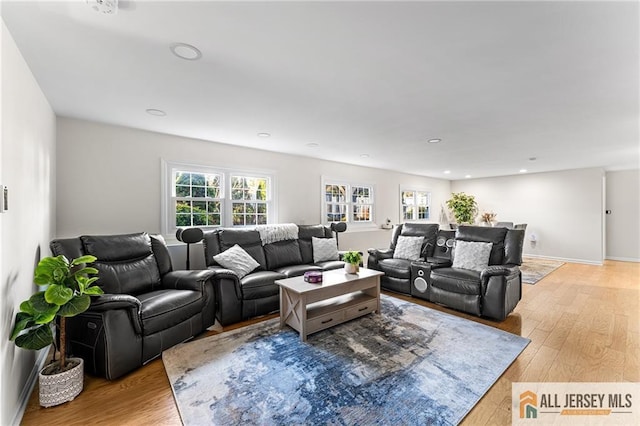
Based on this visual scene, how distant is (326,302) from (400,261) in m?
1.62

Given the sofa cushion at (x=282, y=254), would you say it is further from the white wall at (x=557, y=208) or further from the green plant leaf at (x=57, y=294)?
the white wall at (x=557, y=208)

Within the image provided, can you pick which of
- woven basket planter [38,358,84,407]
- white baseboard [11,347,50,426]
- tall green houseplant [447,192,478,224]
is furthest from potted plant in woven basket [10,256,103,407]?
tall green houseplant [447,192,478,224]

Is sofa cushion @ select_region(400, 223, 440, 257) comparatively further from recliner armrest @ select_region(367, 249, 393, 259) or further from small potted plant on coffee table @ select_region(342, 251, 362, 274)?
small potted plant on coffee table @ select_region(342, 251, 362, 274)

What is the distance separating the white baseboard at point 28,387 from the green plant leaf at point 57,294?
0.73 meters

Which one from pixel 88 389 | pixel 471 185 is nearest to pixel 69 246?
pixel 88 389

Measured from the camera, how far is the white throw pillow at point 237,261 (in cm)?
338

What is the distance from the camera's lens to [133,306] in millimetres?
2127

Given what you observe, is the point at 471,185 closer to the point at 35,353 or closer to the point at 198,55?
the point at 198,55

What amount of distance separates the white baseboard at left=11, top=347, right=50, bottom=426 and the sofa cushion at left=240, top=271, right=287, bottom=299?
1703mm

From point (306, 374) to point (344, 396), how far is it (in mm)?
371

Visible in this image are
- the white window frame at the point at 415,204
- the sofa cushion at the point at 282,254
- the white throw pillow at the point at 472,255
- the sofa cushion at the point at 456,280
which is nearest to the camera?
the sofa cushion at the point at 456,280

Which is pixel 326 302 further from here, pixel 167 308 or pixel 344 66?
pixel 344 66

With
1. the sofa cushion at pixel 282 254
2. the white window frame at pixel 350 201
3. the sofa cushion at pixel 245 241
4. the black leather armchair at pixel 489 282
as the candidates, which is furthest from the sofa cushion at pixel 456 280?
the white window frame at pixel 350 201

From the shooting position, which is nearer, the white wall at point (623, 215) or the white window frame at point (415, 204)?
the white wall at point (623, 215)
